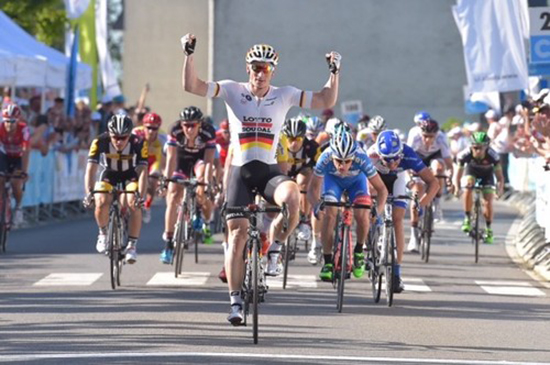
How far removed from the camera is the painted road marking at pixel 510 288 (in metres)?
17.9

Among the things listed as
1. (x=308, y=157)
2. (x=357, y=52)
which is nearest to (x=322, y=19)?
(x=357, y=52)

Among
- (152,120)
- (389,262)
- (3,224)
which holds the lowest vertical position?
(3,224)

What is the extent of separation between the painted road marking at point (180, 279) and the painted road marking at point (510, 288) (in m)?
2.96

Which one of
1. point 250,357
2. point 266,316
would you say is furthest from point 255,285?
point 266,316

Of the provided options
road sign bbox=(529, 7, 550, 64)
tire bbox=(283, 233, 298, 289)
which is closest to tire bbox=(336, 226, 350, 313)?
tire bbox=(283, 233, 298, 289)

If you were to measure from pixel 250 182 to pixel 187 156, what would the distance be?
6883mm

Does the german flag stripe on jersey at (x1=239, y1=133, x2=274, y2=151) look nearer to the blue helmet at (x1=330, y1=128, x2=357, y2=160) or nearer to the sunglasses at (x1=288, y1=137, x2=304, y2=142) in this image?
the blue helmet at (x1=330, y1=128, x2=357, y2=160)

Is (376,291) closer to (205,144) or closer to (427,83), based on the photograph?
(205,144)

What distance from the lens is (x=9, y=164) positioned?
2289cm

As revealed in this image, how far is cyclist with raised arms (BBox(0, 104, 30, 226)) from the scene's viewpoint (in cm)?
2272

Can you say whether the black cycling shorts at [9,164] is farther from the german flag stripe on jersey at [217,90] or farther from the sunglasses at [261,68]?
the sunglasses at [261,68]

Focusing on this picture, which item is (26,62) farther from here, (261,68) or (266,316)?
(261,68)

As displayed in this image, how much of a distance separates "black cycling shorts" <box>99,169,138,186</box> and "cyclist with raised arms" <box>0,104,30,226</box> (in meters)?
4.91

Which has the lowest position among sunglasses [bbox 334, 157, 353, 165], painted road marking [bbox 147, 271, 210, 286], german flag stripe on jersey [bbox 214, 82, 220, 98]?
painted road marking [bbox 147, 271, 210, 286]
